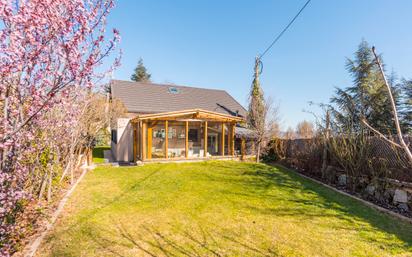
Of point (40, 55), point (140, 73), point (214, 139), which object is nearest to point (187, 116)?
point (214, 139)

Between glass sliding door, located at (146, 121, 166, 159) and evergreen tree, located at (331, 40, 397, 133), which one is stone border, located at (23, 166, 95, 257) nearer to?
glass sliding door, located at (146, 121, 166, 159)

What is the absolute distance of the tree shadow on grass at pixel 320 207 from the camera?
5.36m

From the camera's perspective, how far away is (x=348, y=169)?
8789 millimetres

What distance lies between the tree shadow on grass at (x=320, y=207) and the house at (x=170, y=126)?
6.01 metres

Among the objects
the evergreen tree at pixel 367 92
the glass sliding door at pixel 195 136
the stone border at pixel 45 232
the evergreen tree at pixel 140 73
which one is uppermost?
the evergreen tree at pixel 140 73

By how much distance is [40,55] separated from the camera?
2.81m

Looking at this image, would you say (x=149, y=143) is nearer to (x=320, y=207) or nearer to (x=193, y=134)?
(x=193, y=134)

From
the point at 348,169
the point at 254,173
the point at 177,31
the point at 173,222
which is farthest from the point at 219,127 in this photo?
the point at 173,222

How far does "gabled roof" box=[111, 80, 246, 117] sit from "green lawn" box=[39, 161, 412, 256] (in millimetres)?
9900

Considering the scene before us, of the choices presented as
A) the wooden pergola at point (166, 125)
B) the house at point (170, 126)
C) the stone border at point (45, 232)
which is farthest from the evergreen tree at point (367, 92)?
the stone border at point (45, 232)

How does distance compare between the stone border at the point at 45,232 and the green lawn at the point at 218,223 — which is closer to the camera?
the stone border at the point at 45,232

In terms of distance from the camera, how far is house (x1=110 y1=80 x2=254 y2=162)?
45.2 ft

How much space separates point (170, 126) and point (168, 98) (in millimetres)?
4916

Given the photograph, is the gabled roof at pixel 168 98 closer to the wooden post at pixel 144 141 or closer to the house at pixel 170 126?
the house at pixel 170 126
